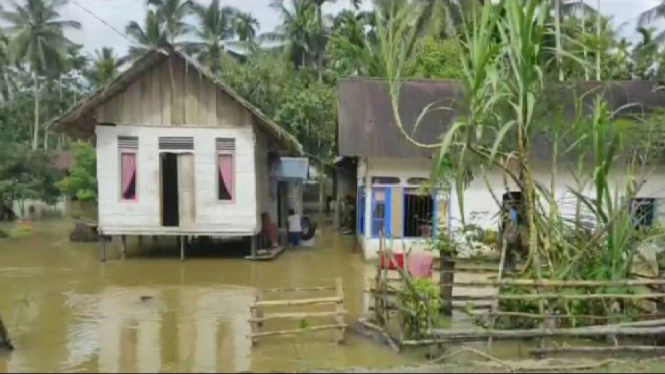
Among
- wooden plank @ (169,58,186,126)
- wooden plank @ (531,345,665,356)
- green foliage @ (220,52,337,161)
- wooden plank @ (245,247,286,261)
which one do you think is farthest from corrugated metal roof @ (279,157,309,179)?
wooden plank @ (531,345,665,356)

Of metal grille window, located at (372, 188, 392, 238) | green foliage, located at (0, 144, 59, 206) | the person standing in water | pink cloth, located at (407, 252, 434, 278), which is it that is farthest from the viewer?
green foliage, located at (0, 144, 59, 206)

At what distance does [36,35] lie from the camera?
40.7m

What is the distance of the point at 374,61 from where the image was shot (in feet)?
31.4

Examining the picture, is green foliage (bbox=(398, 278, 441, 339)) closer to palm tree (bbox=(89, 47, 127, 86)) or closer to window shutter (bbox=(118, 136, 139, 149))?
window shutter (bbox=(118, 136, 139, 149))

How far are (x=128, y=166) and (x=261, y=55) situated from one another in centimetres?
1808

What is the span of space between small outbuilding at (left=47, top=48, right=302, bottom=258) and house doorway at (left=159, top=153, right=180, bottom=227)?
0.37m

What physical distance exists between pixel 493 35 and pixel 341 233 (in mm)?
16550

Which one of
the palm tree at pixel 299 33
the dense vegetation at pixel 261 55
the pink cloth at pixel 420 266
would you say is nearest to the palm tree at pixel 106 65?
the dense vegetation at pixel 261 55

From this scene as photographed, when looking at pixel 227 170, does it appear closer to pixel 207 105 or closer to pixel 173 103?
pixel 207 105

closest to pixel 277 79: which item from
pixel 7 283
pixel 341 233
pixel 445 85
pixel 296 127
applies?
pixel 296 127

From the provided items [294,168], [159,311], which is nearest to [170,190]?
[294,168]

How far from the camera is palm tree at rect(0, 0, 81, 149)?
4050cm

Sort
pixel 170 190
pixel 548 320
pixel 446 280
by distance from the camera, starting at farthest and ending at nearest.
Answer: pixel 170 190
pixel 446 280
pixel 548 320

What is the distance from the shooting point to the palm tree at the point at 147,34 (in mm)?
41156
